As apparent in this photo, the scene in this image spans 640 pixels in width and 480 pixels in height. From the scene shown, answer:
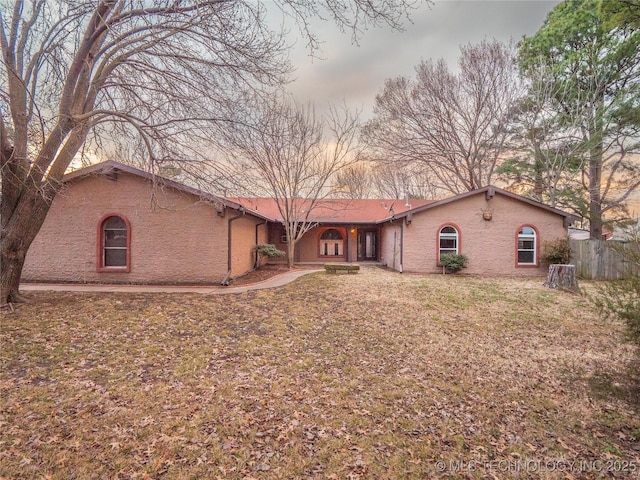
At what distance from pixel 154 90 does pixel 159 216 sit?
480 centimetres

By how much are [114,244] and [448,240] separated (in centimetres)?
1407

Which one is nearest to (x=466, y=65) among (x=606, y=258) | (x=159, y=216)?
(x=606, y=258)

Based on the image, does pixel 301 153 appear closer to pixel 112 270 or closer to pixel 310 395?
pixel 112 270

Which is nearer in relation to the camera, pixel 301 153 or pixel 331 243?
pixel 301 153

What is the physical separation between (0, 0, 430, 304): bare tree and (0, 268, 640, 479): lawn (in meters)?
3.20

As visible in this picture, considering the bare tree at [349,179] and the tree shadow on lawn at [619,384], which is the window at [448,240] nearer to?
the bare tree at [349,179]

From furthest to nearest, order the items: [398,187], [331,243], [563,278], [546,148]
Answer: [398,187], [331,243], [546,148], [563,278]

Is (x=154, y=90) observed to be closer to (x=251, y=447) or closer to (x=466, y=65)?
(x=251, y=447)

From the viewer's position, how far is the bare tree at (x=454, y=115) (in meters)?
16.3

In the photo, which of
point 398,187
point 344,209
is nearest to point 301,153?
point 344,209

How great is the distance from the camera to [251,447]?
9.23 ft

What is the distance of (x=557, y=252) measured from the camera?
43.8 feet

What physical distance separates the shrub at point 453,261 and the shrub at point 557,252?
3.56 meters

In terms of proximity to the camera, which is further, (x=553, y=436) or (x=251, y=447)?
(x=553, y=436)
